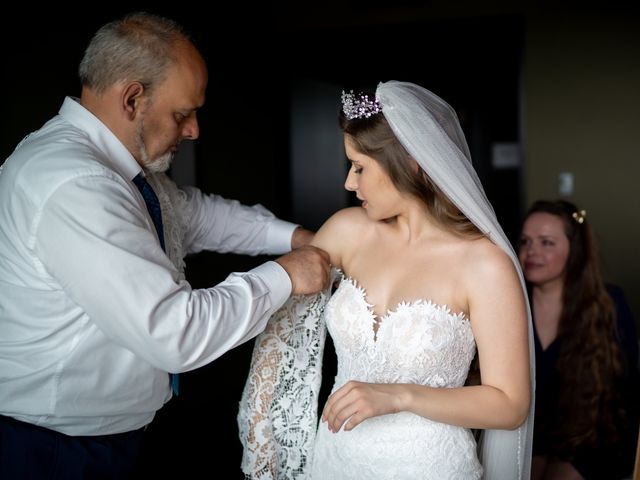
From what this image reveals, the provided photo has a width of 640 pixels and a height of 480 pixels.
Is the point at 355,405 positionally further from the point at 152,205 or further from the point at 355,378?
the point at 152,205

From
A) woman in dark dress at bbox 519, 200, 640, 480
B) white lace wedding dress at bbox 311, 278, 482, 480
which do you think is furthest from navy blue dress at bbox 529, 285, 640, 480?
white lace wedding dress at bbox 311, 278, 482, 480

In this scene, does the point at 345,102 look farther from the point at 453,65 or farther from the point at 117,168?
the point at 453,65

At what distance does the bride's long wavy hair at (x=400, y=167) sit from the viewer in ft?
6.43

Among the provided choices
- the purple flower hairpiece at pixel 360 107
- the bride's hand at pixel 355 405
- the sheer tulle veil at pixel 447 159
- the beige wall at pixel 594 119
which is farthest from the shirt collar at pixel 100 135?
the beige wall at pixel 594 119

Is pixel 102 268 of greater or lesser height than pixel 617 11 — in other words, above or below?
below

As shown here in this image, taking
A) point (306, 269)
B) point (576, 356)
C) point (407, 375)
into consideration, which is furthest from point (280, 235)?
point (576, 356)

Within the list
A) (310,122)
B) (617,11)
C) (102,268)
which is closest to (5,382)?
(102,268)

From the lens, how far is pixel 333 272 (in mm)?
2225

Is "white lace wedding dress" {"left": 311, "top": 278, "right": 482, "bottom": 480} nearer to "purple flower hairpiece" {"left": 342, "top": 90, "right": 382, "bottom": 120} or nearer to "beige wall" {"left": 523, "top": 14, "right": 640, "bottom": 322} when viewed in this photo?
"purple flower hairpiece" {"left": 342, "top": 90, "right": 382, "bottom": 120}

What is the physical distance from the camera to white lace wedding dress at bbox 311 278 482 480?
1.92 metres

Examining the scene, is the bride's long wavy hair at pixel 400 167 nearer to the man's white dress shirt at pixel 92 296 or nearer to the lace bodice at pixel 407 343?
the lace bodice at pixel 407 343

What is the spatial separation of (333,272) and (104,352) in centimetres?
72

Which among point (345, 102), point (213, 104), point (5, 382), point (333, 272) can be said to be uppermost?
point (213, 104)

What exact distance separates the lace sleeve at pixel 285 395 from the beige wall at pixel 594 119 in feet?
11.1
